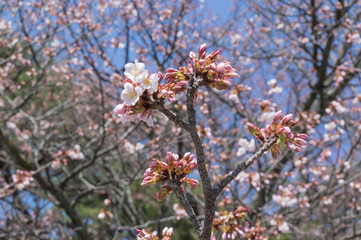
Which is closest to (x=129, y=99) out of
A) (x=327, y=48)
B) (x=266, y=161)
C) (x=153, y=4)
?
(x=266, y=161)

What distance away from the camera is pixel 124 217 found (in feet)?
26.9

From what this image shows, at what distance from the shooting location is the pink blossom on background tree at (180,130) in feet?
4.70

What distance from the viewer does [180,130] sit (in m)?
5.36

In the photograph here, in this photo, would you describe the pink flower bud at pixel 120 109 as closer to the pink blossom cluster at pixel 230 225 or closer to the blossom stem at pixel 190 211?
the blossom stem at pixel 190 211

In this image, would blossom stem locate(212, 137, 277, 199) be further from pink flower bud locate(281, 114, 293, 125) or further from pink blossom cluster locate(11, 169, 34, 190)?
pink blossom cluster locate(11, 169, 34, 190)

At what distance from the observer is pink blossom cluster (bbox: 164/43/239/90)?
1.34m

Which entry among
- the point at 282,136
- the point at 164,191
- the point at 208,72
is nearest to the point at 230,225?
the point at 164,191

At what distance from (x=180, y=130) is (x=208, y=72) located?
13.2 ft

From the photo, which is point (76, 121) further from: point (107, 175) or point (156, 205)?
point (156, 205)

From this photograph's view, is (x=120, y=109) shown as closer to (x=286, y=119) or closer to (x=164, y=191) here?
(x=164, y=191)

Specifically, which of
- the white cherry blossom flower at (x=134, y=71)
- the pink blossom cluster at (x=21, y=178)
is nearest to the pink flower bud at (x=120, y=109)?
the white cherry blossom flower at (x=134, y=71)

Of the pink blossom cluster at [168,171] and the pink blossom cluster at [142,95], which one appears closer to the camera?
the pink blossom cluster at [142,95]

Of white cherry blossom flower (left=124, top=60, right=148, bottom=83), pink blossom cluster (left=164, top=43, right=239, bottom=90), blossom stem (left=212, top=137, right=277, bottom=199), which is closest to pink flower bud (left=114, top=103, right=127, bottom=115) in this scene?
white cherry blossom flower (left=124, top=60, right=148, bottom=83)

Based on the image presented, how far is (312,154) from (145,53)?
4.07 m
